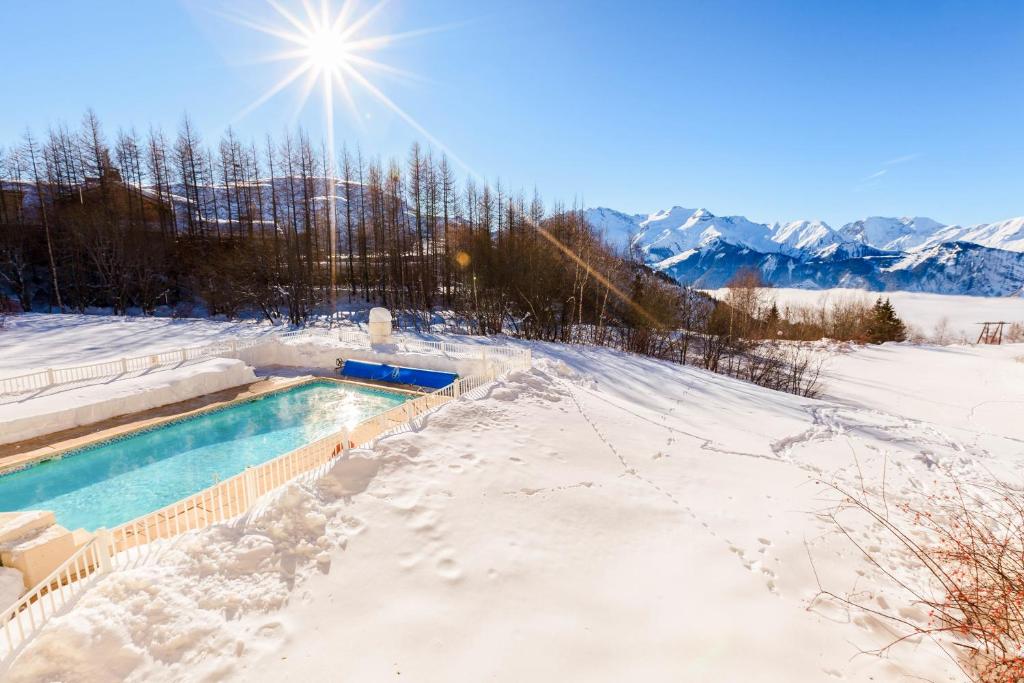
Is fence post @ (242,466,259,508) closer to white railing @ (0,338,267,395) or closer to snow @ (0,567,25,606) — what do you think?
snow @ (0,567,25,606)

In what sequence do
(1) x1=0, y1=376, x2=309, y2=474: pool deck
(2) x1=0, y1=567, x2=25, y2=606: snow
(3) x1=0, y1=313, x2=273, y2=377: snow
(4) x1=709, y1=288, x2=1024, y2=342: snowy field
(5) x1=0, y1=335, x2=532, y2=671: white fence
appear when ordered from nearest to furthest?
(5) x1=0, y1=335, x2=532, y2=671: white fence → (2) x1=0, y1=567, x2=25, y2=606: snow → (1) x1=0, y1=376, x2=309, y2=474: pool deck → (3) x1=0, y1=313, x2=273, y2=377: snow → (4) x1=709, y1=288, x2=1024, y2=342: snowy field

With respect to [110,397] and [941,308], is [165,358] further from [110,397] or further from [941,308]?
[941,308]

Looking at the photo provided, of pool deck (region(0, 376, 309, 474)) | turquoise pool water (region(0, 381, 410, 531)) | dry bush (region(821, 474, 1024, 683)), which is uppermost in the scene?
dry bush (region(821, 474, 1024, 683))

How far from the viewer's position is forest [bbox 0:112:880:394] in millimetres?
30812

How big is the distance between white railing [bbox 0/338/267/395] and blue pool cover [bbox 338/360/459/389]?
468 cm

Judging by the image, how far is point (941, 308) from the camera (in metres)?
96.0

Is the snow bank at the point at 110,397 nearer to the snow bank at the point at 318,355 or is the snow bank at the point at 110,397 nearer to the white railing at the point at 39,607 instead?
the snow bank at the point at 318,355

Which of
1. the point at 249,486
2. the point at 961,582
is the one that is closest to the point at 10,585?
the point at 249,486

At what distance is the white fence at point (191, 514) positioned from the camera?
384 centimetres

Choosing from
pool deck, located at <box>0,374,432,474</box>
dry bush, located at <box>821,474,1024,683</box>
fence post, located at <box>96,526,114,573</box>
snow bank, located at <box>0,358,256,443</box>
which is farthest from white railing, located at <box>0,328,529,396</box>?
fence post, located at <box>96,526,114,573</box>

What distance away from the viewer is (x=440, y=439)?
888 cm

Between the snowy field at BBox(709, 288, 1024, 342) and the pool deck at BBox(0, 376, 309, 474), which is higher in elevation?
the snowy field at BBox(709, 288, 1024, 342)

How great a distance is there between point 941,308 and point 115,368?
140m

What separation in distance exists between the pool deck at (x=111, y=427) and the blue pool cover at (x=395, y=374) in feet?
7.20
